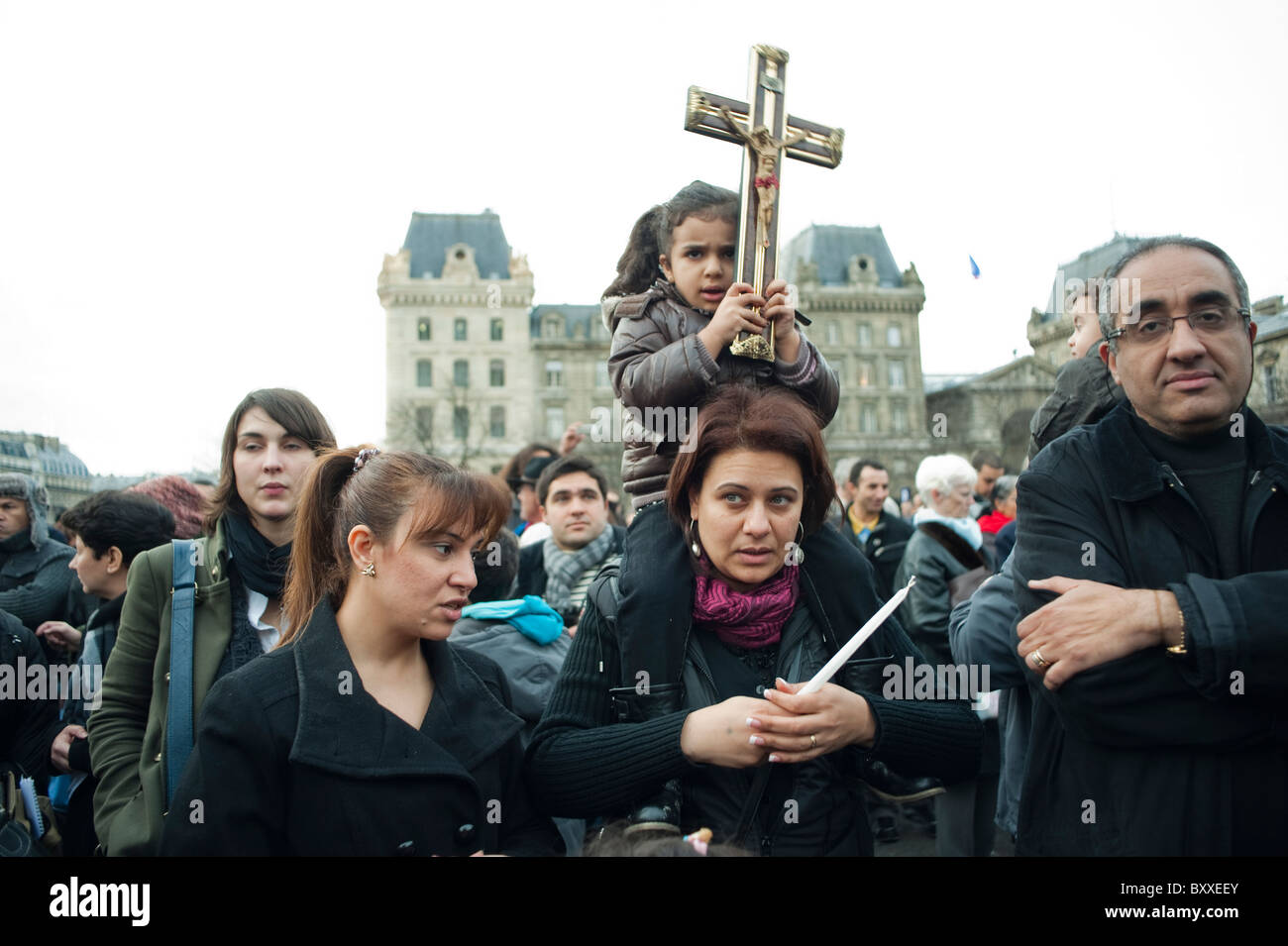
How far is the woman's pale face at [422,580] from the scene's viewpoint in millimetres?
2490

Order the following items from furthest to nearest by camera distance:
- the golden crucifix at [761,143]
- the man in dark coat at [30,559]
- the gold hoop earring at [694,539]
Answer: the man in dark coat at [30,559], the golden crucifix at [761,143], the gold hoop earring at [694,539]

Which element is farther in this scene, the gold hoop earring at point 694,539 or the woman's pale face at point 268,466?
the woman's pale face at point 268,466

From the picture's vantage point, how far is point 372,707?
2.39 metres

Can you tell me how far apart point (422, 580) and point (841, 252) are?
68538mm

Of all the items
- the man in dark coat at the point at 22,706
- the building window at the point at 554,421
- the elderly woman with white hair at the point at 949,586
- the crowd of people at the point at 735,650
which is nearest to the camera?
the crowd of people at the point at 735,650

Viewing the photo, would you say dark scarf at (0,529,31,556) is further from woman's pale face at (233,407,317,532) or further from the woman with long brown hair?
the woman with long brown hair

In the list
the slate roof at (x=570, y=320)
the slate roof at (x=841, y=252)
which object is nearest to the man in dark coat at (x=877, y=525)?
the slate roof at (x=570, y=320)

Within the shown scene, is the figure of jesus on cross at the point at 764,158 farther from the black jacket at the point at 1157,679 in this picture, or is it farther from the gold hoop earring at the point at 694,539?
the black jacket at the point at 1157,679

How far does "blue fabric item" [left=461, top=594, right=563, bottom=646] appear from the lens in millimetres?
3764

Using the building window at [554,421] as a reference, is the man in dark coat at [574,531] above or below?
below

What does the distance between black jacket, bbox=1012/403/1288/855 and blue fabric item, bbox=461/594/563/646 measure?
6.13 feet

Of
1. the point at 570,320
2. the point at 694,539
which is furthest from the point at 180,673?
the point at 570,320

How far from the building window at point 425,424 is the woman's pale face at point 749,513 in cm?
5236

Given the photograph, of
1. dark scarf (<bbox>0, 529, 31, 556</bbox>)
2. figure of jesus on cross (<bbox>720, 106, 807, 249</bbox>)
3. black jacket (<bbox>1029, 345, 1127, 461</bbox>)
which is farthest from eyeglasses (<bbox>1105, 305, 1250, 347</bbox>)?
dark scarf (<bbox>0, 529, 31, 556</bbox>)
